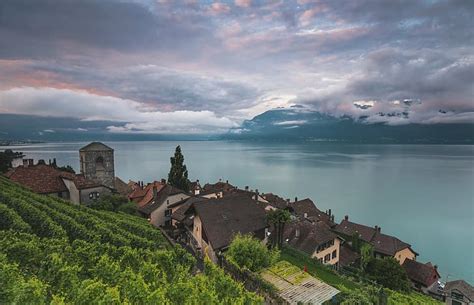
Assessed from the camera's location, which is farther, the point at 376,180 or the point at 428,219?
the point at 376,180

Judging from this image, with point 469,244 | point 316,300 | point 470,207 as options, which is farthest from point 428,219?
point 316,300

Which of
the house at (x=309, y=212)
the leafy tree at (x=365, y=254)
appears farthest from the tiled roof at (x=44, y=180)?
the leafy tree at (x=365, y=254)

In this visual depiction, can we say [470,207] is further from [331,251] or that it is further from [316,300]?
[316,300]

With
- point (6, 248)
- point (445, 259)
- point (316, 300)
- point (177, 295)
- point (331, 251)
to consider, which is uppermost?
point (6, 248)

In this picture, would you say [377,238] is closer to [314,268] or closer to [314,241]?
[314,241]

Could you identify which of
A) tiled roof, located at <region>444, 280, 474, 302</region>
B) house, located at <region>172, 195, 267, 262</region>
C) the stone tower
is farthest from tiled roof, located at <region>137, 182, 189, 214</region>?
tiled roof, located at <region>444, 280, 474, 302</region>

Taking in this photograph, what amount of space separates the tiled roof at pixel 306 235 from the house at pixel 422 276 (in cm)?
1361

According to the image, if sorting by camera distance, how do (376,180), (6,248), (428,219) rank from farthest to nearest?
(376,180) → (428,219) → (6,248)

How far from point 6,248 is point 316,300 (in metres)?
18.3

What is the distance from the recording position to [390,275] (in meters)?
35.8

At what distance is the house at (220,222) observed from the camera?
30.7 meters

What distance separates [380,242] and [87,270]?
46999mm

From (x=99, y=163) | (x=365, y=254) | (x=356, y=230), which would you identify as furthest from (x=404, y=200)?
(x=99, y=163)

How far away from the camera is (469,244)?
58906 millimetres
